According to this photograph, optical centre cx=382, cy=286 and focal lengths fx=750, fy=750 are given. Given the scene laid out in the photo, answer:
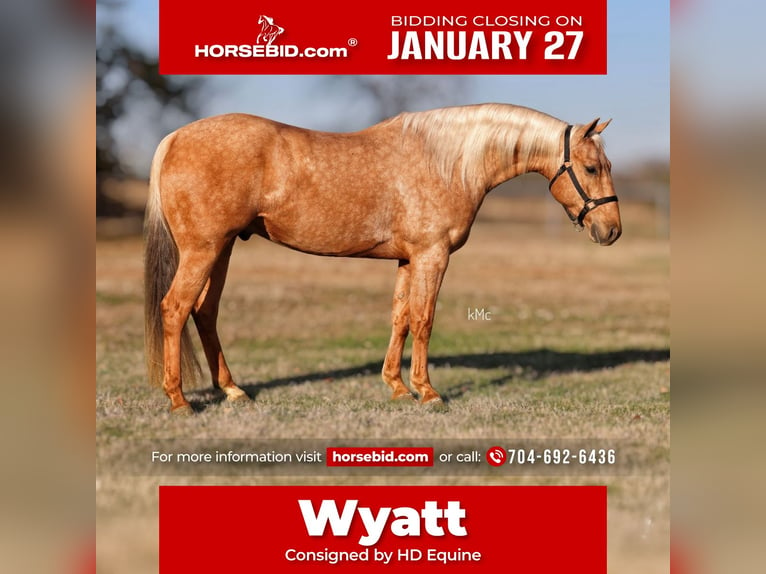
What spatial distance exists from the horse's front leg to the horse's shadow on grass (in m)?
0.81

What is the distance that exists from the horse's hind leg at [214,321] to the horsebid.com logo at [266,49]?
2115 millimetres

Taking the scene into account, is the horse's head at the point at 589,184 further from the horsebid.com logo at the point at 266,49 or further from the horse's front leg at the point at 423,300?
the horsebid.com logo at the point at 266,49

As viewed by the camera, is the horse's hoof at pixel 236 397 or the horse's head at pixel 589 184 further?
the horse's hoof at pixel 236 397

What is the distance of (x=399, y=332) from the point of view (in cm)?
744

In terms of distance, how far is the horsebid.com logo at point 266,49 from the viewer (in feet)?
17.3

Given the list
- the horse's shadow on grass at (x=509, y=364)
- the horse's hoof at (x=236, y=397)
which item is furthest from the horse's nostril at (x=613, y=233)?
the horse's hoof at (x=236, y=397)

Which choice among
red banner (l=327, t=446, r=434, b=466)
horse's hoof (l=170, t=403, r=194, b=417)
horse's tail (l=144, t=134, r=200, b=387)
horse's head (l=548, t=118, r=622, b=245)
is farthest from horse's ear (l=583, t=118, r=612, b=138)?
horse's hoof (l=170, t=403, r=194, b=417)

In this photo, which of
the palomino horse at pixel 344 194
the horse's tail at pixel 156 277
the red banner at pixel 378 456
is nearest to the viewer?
the red banner at pixel 378 456

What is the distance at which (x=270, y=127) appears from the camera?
6613 millimetres

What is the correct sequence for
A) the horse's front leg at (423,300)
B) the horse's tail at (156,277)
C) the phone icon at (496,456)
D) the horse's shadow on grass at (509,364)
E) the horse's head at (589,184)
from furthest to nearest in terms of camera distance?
the horse's shadow on grass at (509,364) → the horse's front leg at (423,300) → the horse's head at (589,184) → the horse's tail at (156,277) → the phone icon at (496,456)

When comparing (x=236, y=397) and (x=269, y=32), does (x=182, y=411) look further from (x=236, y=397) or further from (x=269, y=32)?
(x=269, y=32)
